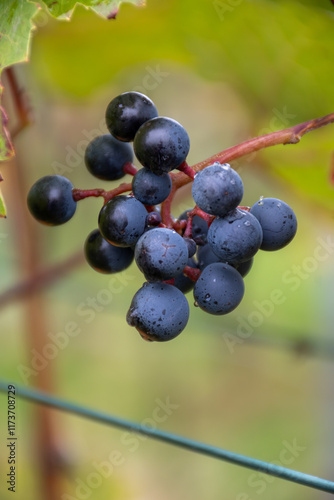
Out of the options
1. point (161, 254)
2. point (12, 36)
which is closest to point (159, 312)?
point (161, 254)

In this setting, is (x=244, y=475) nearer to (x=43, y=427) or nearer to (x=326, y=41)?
(x=43, y=427)

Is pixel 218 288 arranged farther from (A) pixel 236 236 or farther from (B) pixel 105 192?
(B) pixel 105 192

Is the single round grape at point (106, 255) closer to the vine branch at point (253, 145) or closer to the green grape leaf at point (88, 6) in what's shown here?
the vine branch at point (253, 145)

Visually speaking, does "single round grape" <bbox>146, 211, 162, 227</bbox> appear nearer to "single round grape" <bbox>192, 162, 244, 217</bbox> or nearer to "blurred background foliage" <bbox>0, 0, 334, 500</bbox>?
"single round grape" <bbox>192, 162, 244, 217</bbox>
